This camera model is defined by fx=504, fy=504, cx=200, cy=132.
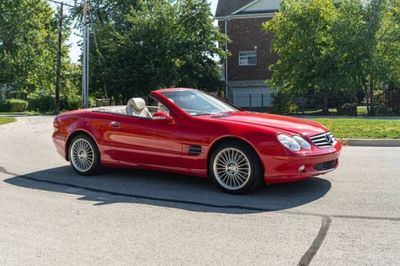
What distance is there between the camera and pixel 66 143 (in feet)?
27.2

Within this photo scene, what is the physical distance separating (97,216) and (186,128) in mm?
1850

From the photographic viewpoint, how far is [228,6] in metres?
41.2

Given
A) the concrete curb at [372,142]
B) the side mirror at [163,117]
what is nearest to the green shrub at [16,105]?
the concrete curb at [372,142]

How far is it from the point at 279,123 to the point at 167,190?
1806mm

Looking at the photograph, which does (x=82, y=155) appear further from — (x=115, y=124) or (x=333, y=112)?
(x=333, y=112)

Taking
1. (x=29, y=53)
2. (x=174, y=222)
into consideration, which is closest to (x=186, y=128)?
(x=174, y=222)

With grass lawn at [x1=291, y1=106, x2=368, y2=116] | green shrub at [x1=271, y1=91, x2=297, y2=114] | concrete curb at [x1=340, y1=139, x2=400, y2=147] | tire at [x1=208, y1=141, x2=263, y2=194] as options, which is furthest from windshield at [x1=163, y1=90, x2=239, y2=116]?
green shrub at [x1=271, y1=91, x2=297, y2=114]

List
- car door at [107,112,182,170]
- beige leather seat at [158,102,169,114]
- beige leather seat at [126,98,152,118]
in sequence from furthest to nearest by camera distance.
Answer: beige leather seat at [126,98,152,118], beige leather seat at [158,102,169,114], car door at [107,112,182,170]

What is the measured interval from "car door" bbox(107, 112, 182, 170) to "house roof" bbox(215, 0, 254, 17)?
112ft

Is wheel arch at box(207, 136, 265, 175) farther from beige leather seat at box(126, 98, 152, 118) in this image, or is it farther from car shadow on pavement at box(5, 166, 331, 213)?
beige leather seat at box(126, 98, 152, 118)

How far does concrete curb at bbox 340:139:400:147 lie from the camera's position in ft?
39.7

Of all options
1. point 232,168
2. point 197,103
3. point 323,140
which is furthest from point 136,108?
point 323,140

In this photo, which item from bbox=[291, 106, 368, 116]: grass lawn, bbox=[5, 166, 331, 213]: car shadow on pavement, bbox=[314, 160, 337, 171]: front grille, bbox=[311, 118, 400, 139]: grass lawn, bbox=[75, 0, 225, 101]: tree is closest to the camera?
bbox=[5, 166, 331, 213]: car shadow on pavement

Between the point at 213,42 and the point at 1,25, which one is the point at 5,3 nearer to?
the point at 1,25
